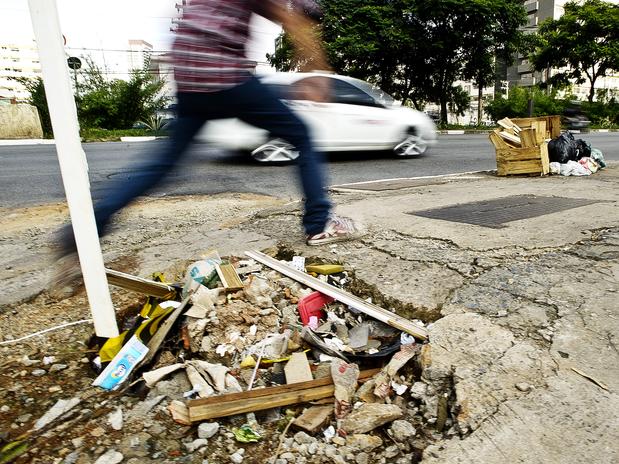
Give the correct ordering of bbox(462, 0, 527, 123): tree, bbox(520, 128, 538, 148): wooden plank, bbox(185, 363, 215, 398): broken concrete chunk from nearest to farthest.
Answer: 1. bbox(185, 363, 215, 398): broken concrete chunk
2. bbox(520, 128, 538, 148): wooden plank
3. bbox(462, 0, 527, 123): tree

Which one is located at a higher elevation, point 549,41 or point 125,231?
point 549,41

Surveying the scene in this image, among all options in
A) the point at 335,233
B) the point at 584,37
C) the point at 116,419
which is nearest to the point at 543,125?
the point at 335,233

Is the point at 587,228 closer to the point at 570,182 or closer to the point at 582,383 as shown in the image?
the point at 582,383

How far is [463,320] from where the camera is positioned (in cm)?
181

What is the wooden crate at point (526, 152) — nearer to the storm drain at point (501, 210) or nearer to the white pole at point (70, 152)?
the storm drain at point (501, 210)

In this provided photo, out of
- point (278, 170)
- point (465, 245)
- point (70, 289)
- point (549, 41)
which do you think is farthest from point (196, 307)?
point (549, 41)

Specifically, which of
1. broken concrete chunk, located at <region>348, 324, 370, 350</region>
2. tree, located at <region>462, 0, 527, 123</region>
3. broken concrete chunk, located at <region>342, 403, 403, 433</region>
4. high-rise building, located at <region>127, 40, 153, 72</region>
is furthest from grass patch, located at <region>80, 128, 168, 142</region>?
tree, located at <region>462, 0, 527, 123</region>

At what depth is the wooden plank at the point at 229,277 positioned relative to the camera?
6.83 feet

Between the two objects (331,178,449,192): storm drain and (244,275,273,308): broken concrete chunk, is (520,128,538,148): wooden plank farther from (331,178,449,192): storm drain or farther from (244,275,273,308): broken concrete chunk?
(244,275,273,308): broken concrete chunk

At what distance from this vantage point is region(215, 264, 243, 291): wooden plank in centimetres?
208

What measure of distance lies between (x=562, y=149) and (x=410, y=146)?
303cm

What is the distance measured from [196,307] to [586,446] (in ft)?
4.78

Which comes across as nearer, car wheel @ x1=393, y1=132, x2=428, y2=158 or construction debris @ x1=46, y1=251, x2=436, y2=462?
construction debris @ x1=46, y1=251, x2=436, y2=462

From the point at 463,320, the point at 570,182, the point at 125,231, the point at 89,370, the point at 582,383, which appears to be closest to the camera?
the point at 582,383
